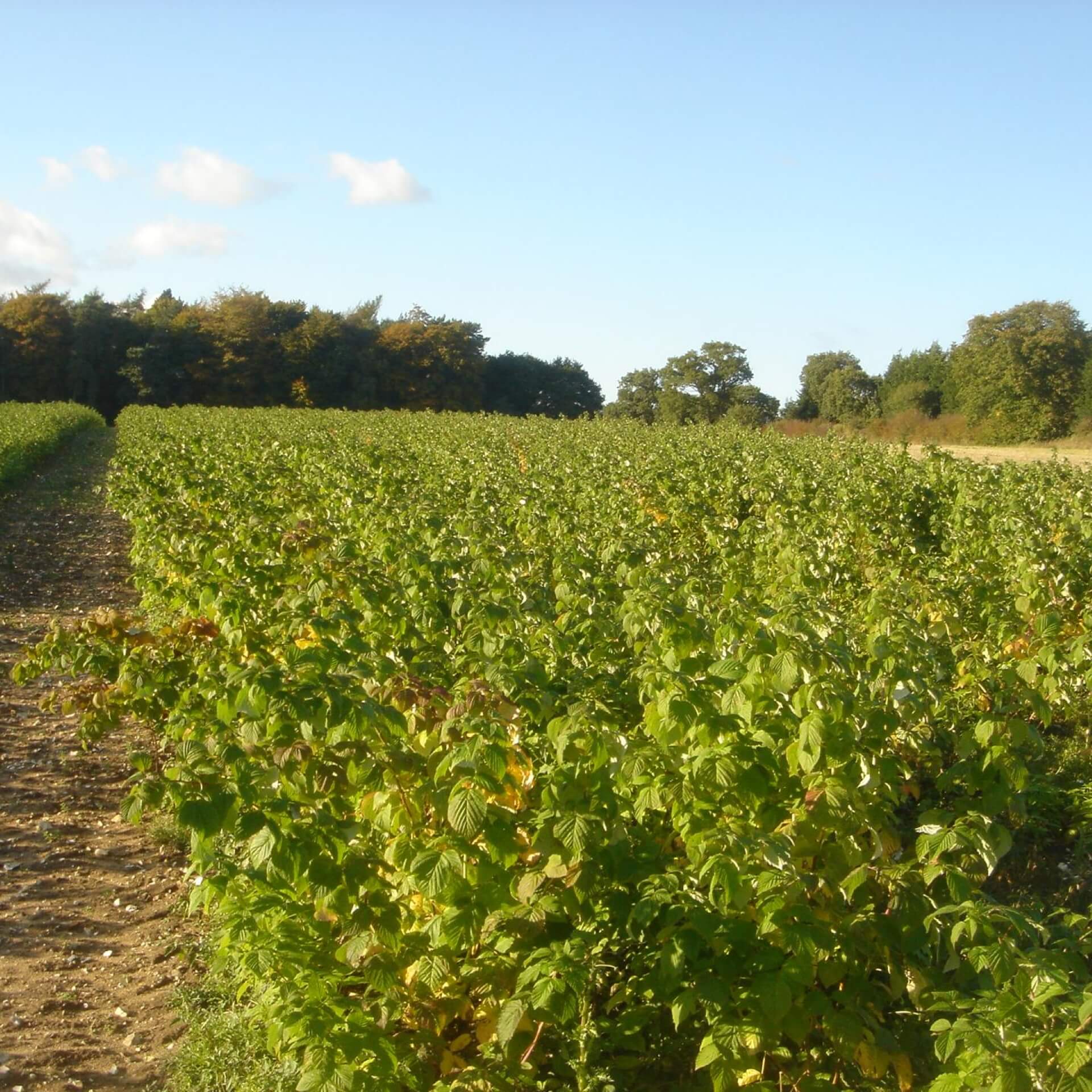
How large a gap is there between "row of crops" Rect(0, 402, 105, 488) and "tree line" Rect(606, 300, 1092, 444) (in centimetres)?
2270

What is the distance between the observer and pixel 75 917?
4.84 meters

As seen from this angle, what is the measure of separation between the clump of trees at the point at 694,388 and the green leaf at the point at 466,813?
51.7 m

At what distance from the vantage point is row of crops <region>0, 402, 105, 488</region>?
870 inches

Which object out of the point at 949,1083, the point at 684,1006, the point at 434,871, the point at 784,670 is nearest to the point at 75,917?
the point at 434,871

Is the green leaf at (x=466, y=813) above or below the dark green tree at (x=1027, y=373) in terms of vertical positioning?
below

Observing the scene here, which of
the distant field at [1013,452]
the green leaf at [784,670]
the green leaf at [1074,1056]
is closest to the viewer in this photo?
the green leaf at [1074,1056]

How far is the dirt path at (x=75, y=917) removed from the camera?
3.82 meters

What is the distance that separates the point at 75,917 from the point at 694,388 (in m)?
55.2

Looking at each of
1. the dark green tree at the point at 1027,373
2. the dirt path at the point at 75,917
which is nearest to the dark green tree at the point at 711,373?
the dark green tree at the point at 1027,373

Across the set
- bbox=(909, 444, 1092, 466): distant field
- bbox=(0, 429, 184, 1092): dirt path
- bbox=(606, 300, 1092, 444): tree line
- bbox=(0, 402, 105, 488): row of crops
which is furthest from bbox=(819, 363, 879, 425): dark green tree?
bbox=(0, 429, 184, 1092): dirt path

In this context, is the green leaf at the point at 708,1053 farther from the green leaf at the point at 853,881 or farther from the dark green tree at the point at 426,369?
the dark green tree at the point at 426,369

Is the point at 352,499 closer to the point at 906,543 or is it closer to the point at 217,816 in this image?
the point at 906,543

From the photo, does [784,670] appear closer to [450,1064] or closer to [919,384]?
[450,1064]

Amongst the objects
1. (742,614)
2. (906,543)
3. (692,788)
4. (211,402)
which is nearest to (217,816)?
(692,788)
